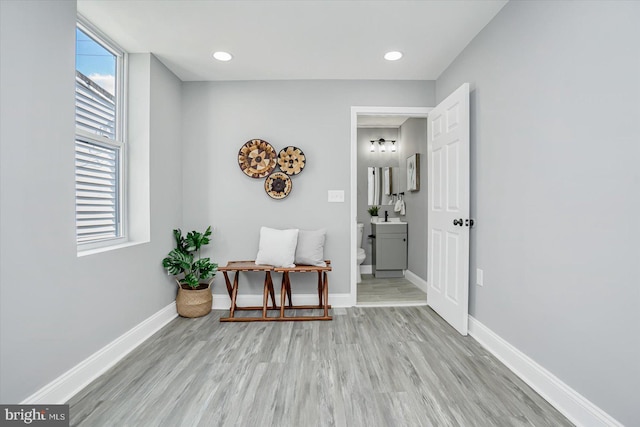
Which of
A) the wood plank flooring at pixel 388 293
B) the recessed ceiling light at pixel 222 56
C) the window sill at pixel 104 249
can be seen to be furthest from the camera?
the wood plank flooring at pixel 388 293

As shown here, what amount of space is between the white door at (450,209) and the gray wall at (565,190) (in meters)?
0.14

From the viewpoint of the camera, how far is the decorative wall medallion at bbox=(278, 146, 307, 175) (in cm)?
320

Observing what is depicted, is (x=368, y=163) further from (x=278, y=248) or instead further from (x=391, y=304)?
(x=278, y=248)

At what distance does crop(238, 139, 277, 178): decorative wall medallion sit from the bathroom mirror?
6.89 ft

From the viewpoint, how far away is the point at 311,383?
5.98ft

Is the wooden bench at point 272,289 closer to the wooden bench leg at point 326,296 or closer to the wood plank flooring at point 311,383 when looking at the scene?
the wooden bench leg at point 326,296

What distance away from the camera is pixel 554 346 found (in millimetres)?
1655

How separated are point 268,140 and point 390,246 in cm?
239

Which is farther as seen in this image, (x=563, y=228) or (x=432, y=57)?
(x=432, y=57)

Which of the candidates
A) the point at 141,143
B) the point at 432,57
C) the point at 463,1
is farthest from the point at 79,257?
the point at 432,57

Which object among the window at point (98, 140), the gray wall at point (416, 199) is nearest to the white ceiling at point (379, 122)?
the gray wall at point (416, 199)

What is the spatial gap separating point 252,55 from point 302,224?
1.67 metres

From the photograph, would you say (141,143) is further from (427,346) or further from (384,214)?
(384,214)

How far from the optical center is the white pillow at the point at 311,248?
299 centimetres
